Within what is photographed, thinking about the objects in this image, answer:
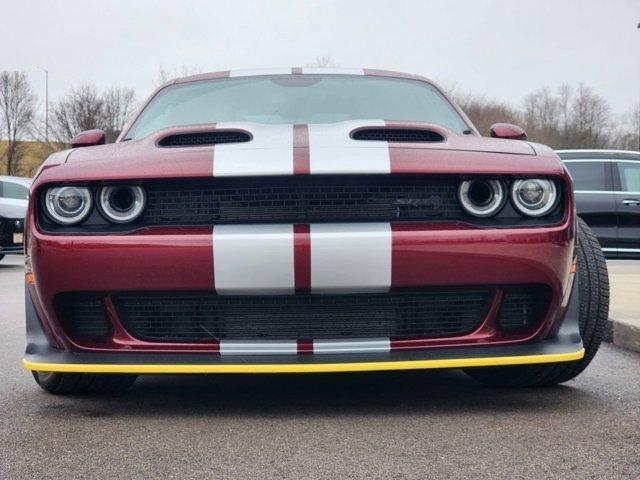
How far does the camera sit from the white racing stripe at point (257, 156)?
8.83 ft

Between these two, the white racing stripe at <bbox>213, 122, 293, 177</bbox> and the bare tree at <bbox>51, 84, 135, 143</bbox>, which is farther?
the bare tree at <bbox>51, 84, 135, 143</bbox>

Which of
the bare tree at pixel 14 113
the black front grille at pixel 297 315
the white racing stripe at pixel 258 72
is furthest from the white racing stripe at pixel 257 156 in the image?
the bare tree at pixel 14 113

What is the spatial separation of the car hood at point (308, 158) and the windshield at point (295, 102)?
85 cm

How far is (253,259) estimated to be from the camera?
2.63 metres

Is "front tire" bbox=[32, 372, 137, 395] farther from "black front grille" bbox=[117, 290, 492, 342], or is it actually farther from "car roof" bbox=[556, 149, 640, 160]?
"car roof" bbox=[556, 149, 640, 160]

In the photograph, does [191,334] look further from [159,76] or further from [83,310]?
[159,76]

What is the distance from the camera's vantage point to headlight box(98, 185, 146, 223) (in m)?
2.75

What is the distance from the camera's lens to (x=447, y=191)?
2.77 metres

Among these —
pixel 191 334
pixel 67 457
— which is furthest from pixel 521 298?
pixel 67 457

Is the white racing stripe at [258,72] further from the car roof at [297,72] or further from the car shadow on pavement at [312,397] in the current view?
the car shadow on pavement at [312,397]

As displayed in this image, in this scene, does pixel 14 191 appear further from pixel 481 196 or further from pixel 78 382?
pixel 481 196

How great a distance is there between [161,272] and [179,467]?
643 millimetres

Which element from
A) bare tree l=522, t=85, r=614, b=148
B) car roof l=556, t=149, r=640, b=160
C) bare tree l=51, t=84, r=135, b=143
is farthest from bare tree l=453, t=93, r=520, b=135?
car roof l=556, t=149, r=640, b=160

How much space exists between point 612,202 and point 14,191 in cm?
833
